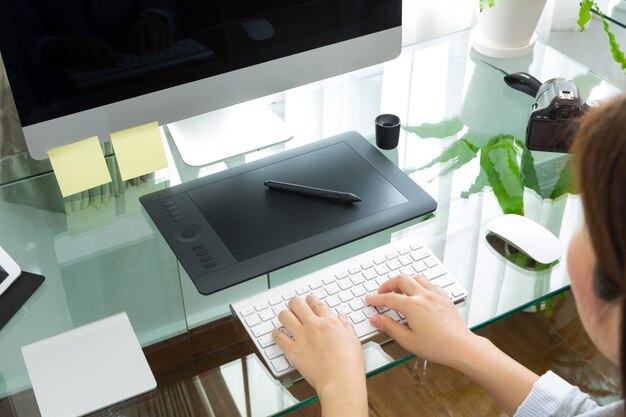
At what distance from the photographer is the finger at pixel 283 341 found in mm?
1050

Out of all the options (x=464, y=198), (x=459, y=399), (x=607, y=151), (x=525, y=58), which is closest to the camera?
(x=607, y=151)

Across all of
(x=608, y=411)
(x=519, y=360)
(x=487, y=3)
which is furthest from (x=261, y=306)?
(x=519, y=360)

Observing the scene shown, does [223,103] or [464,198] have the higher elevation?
[223,103]

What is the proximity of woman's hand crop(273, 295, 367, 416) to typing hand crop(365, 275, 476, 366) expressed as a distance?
0.06 m

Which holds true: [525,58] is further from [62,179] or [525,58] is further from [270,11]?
[62,179]

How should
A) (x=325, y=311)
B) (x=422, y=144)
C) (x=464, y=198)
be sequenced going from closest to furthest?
1. (x=325, y=311)
2. (x=464, y=198)
3. (x=422, y=144)

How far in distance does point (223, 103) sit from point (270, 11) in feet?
0.55

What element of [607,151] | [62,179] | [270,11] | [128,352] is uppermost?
[607,151]

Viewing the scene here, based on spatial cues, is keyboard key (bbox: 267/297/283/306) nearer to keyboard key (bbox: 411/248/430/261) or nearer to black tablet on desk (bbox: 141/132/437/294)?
black tablet on desk (bbox: 141/132/437/294)

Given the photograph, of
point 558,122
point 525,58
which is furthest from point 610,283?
point 525,58

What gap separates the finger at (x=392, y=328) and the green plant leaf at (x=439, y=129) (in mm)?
525

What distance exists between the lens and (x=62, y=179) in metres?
1.26

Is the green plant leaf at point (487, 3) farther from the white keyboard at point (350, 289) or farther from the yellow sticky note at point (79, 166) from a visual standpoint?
the yellow sticky note at point (79, 166)

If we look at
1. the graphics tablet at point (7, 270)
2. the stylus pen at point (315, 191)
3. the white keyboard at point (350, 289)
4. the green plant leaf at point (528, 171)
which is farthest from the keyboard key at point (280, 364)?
the green plant leaf at point (528, 171)
